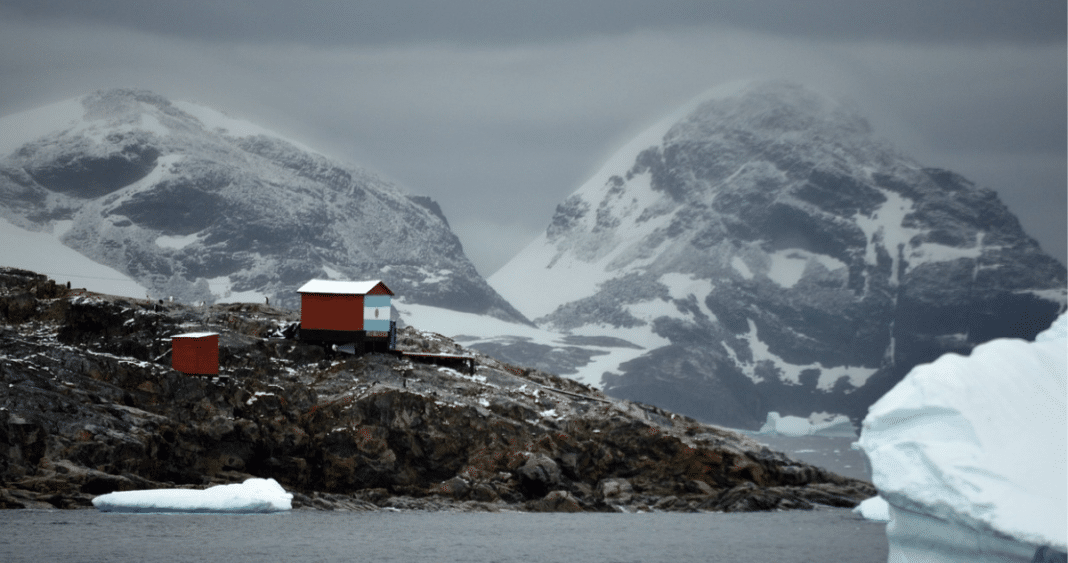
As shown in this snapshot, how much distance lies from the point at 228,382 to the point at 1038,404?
201 ft

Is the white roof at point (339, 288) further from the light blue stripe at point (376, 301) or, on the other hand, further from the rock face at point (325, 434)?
the rock face at point (325, 434)

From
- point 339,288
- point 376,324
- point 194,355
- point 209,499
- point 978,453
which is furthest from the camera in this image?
point 339,288

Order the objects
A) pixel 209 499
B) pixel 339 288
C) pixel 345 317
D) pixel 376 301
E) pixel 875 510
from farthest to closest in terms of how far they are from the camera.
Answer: pixel 339 288, pixel 376 301, pixel 345 317, pixel 875 510, pixel 209 499

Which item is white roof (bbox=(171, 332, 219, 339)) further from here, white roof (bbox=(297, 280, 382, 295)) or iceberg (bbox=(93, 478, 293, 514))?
iceberg (bbox=(93, 478, 293, 514))

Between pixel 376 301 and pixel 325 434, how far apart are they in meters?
16.9

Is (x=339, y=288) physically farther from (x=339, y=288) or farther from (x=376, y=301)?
(x=376, y=301)

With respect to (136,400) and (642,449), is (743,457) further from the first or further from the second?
(136,400)

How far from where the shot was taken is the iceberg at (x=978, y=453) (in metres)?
40.2

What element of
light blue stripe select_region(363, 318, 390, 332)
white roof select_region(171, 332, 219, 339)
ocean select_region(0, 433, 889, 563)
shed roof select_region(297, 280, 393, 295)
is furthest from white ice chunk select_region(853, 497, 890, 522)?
white roof select_region(171, 332, 219, 339)

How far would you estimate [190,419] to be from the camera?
287 feet

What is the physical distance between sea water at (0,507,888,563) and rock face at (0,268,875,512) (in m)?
3.32

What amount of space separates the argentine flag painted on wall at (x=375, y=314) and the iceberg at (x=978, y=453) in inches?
2416

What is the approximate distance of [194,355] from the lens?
3666 inches

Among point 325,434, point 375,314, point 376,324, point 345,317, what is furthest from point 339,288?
point 325,434
